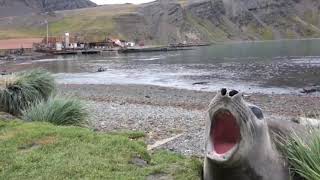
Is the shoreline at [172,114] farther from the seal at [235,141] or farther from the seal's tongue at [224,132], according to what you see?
the seal's tongue at [224,132]

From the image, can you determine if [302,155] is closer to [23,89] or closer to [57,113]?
[57,113]

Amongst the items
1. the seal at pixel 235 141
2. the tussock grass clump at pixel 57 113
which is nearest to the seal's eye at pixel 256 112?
the seal at pixel 235 141

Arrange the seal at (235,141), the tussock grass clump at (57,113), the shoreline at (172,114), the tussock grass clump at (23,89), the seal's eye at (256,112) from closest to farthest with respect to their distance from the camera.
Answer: the seal at (235,141) → the seal's eye at (256,112) → the tussock grass clump at (57,113) → the shoreline at (172,114) → the tussock grass clump at (23,89)

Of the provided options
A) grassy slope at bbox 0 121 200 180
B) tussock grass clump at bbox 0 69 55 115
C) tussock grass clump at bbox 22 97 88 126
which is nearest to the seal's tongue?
grassy slope at bbox 0 121 200 180

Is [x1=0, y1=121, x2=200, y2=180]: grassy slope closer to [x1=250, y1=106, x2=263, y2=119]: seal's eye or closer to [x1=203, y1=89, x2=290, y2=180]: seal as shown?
[x1=203, y1=89, x2=290, y2=180]: seal

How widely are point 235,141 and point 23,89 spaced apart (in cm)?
1353

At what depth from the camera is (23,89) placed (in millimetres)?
18047

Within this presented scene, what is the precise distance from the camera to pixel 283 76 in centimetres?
6041

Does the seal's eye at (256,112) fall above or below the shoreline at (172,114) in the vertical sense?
above

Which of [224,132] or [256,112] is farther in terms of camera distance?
[256,112]

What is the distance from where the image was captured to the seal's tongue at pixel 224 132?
564cm

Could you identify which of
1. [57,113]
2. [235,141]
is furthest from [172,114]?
[235,141]

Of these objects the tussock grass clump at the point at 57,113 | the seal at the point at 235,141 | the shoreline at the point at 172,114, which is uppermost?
the seal at the point at 235,141

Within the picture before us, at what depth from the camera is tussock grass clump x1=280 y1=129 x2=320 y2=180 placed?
6743 millimetres
